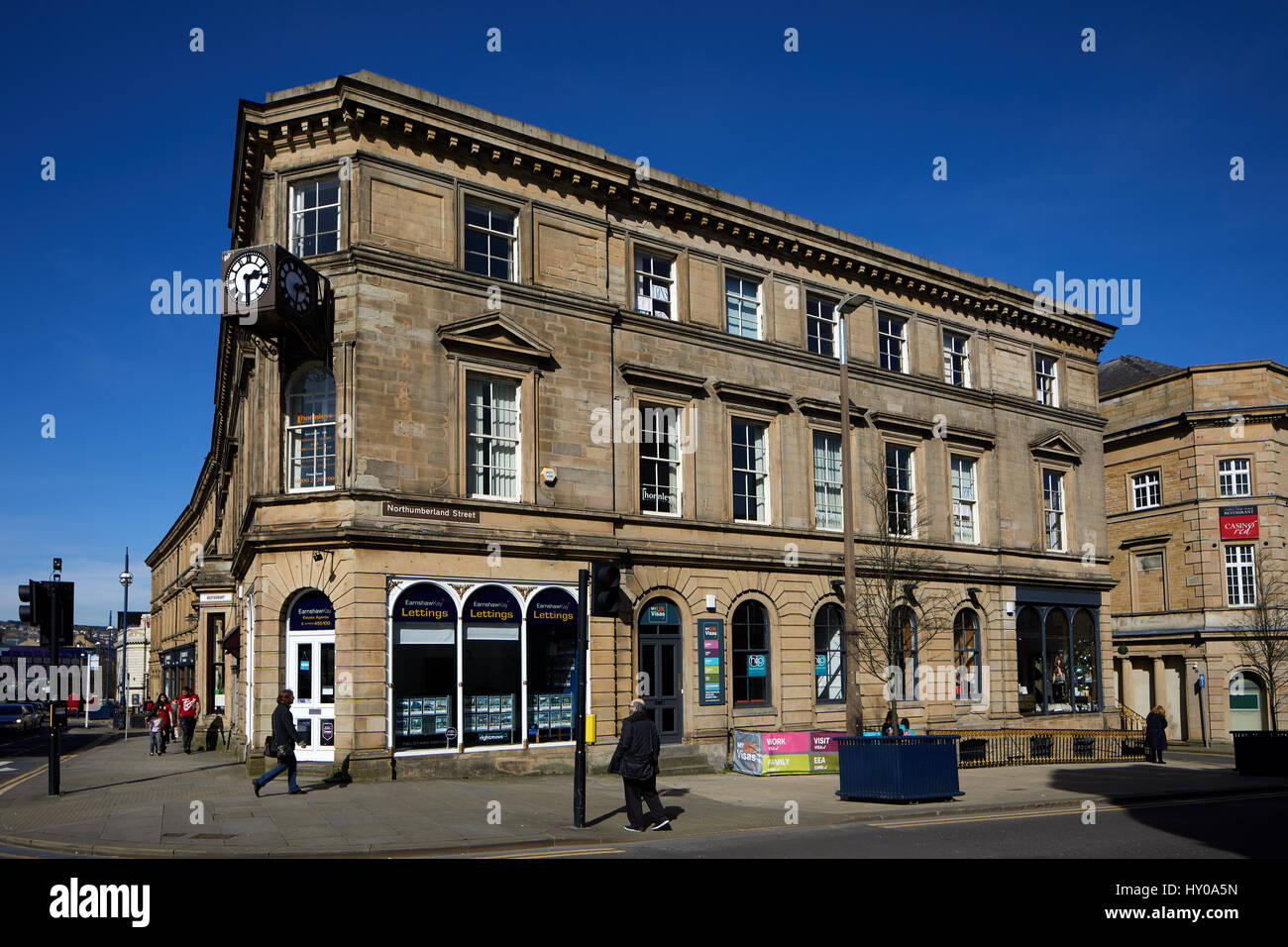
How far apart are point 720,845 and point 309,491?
12003 millimetres

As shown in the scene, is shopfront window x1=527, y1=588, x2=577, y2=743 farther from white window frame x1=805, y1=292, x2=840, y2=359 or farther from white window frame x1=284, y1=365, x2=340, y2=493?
white window frame x1=805, y1=292, x2=840, y2=359

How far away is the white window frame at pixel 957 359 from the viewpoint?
1366 inches

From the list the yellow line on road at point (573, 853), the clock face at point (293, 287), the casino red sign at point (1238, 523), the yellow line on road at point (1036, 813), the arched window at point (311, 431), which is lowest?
the yellow line on road at point (1036, 813)

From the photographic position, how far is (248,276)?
21016 millimetres

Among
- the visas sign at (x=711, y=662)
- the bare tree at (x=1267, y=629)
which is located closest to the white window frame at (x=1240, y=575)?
the bare tree at (x=1267, y=629)

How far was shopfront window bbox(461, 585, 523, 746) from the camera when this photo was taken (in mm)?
22625

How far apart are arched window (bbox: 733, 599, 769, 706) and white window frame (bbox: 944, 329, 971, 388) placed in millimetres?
11237

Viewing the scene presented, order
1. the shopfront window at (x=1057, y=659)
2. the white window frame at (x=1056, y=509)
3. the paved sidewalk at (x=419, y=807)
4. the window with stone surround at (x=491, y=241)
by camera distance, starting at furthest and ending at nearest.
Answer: the white window frame at (x=1056, y=509), the shopfront window at (x=1057, y=659), the window with stone surround at (x=491, y=241), the paved sidewalk at (x=419, y=807)

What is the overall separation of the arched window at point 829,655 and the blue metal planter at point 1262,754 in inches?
389

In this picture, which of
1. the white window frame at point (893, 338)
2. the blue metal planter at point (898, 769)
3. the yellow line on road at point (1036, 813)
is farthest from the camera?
the white window frame at point (893, 338)

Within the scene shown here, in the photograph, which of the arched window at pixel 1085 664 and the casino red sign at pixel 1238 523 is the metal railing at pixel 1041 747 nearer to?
the arched window at pixel 1085 664

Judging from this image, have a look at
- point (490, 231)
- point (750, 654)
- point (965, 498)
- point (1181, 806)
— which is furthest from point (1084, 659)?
point (490, 231)

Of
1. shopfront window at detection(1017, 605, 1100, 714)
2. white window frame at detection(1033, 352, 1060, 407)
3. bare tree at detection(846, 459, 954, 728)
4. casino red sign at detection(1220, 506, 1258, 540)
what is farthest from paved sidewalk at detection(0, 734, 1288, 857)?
casino red sign at detection(1220, 506, 1258, 540)
